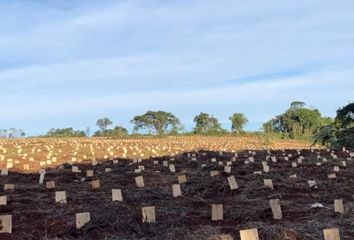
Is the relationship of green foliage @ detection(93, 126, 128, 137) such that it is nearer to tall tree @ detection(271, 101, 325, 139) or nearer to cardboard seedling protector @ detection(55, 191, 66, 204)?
tall tree @ detection(271, 101, 325, 139)

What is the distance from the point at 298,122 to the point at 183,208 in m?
38.5

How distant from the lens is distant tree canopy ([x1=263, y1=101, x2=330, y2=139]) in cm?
4206

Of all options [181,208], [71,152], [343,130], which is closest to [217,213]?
[181,208]

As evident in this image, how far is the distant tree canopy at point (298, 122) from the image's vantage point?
42062 millimetres

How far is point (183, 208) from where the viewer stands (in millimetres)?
6145

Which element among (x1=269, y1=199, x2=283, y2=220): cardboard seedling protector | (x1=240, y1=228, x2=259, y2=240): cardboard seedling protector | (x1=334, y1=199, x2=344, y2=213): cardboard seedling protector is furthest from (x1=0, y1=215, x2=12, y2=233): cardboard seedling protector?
(x1=334, y1=199, x2=344, y2=213): cardboard seedling protector

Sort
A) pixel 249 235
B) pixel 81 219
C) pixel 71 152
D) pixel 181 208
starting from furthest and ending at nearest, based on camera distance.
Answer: pixel 71 152 < pixel 181 208 < pixel 81 219 < pixel 249 235

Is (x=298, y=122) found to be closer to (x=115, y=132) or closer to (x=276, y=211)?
(x=115, y=132)

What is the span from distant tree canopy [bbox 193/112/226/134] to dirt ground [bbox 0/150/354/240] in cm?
3610

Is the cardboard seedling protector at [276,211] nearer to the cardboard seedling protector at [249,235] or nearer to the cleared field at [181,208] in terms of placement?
the cleared field at [181,208]

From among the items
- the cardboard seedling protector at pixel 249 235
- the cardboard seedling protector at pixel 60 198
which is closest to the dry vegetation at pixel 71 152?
the cardboard seedling protector at pixel 60 198

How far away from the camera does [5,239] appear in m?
4.69

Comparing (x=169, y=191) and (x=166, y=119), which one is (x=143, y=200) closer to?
(x=169, y=191)

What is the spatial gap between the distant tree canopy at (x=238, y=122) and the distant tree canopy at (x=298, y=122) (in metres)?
2.71
